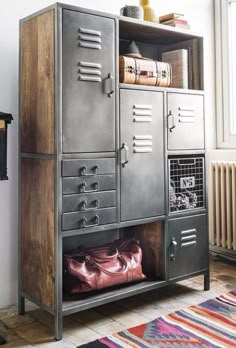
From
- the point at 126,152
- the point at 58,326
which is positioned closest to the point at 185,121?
the point at 126,152

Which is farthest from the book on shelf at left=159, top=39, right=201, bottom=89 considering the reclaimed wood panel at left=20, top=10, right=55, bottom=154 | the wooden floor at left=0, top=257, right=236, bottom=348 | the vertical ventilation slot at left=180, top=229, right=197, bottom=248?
the wooden floor at left=0, top=257, right=236, bottom=348

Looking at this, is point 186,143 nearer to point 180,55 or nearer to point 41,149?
point 180,55

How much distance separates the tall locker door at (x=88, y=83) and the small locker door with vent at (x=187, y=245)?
762 millimetres

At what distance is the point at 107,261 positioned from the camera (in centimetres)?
265

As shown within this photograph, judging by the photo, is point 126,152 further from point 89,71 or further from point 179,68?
point 179,68

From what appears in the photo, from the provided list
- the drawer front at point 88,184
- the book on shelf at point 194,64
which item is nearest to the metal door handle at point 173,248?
the drawer front at point 88,184

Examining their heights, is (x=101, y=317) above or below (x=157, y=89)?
below

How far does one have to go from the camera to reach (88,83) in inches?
96.3

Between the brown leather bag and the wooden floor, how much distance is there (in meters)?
0.19

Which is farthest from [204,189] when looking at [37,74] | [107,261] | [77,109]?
[37,74]

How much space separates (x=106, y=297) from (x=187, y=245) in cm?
71

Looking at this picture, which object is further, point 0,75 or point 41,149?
point 0,75

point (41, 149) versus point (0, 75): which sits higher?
point (0, 75)

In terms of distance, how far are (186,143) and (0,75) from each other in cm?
128
